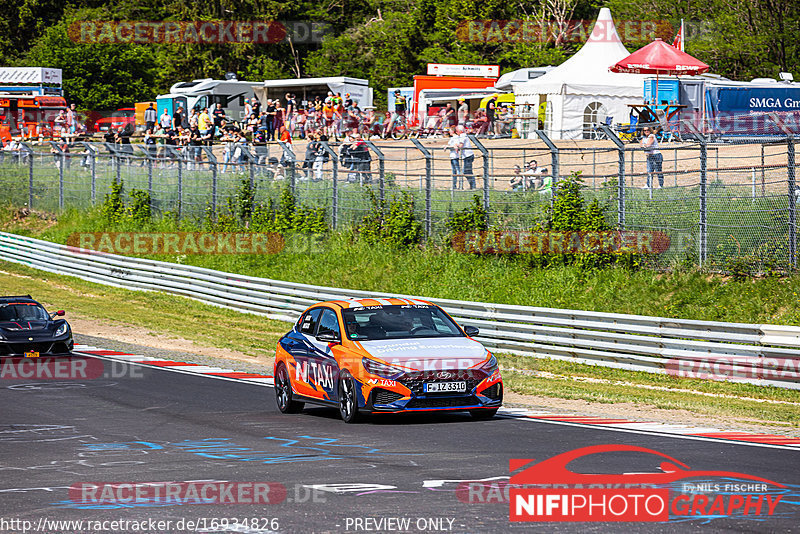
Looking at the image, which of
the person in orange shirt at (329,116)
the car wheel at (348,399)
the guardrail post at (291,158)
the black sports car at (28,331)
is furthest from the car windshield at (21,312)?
the person in orange shirt at (329,116)

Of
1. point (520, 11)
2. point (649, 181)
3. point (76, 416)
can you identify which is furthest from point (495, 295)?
point (520, 11)

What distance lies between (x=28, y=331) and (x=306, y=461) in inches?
470

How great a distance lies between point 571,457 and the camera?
9984mm

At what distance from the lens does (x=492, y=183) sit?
2550 centimetres

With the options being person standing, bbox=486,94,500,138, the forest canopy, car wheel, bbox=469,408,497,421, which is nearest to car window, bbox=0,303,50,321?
car wheel, bbox=469,408,497,421

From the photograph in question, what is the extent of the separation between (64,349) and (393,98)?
3111 cm

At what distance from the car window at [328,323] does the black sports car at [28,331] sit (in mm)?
8339

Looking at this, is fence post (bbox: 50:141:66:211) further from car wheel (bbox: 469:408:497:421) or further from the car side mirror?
car wheel (bbox: 469:408:497:421)

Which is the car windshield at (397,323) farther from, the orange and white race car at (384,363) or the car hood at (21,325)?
the car hood at (21,325)

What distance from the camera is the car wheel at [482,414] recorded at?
42.5ft

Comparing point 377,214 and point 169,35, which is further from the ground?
point 169,35

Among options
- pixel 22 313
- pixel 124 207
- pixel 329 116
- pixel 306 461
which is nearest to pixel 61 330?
pixel 22 313

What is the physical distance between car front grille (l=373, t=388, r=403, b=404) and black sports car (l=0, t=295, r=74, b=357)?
10.2m

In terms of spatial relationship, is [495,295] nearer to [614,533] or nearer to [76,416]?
[76,416]
